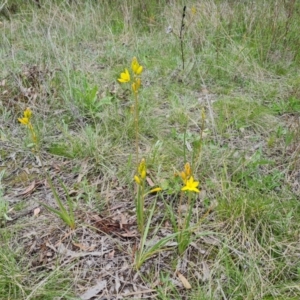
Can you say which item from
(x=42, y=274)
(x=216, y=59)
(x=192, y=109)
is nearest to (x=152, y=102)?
(x=192, y=109)

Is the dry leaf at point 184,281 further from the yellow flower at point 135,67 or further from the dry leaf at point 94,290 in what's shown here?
the yellow flower at point 135,67

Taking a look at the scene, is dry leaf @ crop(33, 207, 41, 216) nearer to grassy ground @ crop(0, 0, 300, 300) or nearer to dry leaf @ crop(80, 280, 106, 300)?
grassy ground @ crop(0, 0, 300, 300)

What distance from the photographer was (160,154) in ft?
6.48

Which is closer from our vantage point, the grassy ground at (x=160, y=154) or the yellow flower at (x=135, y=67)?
the yellow flower at (x=135, y=67)

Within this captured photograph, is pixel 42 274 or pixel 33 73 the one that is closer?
pixel 42 274

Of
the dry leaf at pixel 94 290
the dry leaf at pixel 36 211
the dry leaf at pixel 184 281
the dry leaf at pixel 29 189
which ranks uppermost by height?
the dry leaf at pixel 29 189

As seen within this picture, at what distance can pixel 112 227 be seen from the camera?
1.59 m

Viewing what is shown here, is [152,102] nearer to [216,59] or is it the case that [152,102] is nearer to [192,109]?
[192,109]

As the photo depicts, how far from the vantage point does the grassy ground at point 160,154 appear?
1412mm

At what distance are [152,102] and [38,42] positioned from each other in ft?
5.14

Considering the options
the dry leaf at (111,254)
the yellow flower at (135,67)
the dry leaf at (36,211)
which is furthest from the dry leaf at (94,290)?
the yellow flower at (135,67)

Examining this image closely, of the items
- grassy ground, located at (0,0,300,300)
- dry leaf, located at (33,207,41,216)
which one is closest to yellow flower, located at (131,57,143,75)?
grassy ground, located at (0,0,300,300)

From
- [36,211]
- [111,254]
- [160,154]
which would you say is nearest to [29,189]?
[36,211]

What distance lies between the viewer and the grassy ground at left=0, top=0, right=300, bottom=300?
1.41 m
